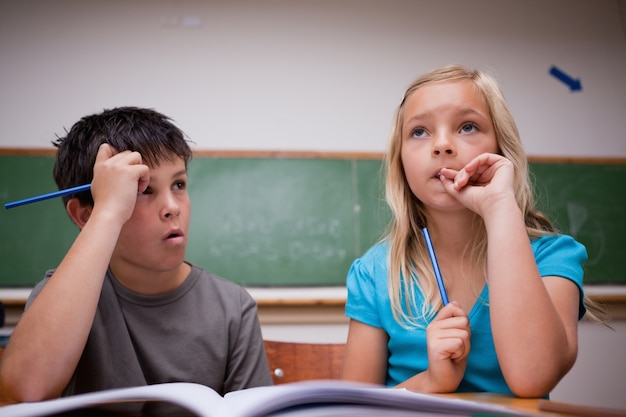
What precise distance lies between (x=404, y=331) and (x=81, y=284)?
23.0 inches

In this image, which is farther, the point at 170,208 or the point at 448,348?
the point at 170,208

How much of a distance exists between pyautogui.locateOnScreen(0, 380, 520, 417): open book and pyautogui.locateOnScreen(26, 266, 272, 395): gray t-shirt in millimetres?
455

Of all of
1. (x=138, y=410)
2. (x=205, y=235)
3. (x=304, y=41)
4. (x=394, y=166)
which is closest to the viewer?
(x=138, y=410)

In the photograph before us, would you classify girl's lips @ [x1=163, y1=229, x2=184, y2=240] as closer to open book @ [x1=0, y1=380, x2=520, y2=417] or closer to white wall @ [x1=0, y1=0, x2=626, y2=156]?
open book @ [x1=0, y1=380, x2=520, y2=417]

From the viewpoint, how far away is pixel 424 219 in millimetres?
1103

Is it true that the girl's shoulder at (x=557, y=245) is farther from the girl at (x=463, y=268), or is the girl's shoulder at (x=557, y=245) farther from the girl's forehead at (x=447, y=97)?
the girl's forehead at (x=447, y=97)

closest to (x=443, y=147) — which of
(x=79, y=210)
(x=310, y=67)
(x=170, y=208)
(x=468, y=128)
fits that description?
(x=468, y=128)

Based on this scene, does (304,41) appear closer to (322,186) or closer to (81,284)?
(322,186)

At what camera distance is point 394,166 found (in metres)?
1.11

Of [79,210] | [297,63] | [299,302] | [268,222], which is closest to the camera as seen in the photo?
[79,210]

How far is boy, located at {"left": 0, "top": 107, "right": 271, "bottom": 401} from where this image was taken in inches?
32.1

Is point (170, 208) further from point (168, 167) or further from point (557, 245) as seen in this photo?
point (557, 245)

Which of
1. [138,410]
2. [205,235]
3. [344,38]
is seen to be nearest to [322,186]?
[205,235]

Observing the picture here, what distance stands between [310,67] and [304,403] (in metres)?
2.63
